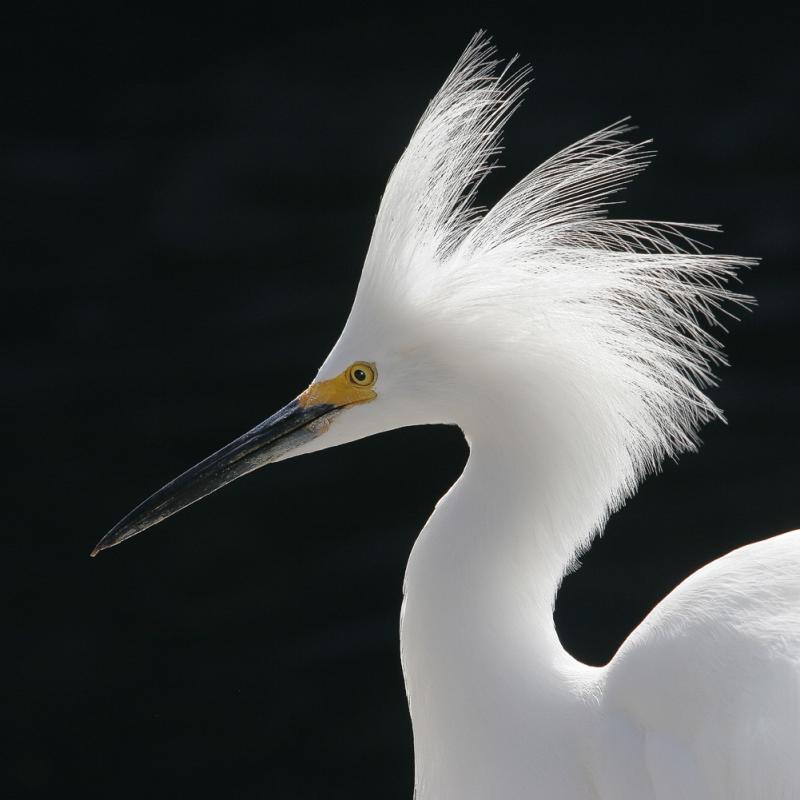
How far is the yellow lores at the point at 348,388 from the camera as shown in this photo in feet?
10.0

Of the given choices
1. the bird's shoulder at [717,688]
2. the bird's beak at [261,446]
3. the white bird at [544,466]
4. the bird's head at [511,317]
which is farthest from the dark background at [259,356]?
the bird's head at [511,317]

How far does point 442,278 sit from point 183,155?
10.00ft

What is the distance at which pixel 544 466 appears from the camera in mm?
2949

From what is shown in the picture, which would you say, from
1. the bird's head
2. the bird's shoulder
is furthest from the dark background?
the bird's head

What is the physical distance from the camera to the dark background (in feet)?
15.3

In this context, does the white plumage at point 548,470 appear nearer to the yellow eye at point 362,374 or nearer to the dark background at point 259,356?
the yellow eye at point 362,374

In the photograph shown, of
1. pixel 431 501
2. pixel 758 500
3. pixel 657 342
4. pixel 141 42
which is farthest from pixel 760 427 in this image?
pixel 141 42

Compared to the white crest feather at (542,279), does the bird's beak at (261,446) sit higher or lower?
lower

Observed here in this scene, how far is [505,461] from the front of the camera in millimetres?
2965

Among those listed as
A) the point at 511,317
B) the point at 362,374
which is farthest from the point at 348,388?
the point at 511,317

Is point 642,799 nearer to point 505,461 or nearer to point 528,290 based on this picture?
point 505,461

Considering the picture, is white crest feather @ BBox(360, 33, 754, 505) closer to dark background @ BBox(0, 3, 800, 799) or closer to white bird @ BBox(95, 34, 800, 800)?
white bird @ BBox(95, 34, 800, 800)

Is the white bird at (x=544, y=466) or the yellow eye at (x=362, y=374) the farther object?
the yellow eye at (x=362, y=374)

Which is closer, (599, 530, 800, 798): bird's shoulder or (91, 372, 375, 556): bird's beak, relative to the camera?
(599, 530, 800, 798): bird's shoulder
